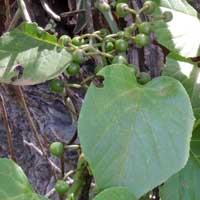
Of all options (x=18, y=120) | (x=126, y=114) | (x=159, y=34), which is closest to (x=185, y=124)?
(x=126, y=114)

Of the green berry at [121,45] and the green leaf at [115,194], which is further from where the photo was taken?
the green berry at [121,45]

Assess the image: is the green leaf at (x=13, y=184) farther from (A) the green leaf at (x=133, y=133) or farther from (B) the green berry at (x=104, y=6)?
(B) the green berry at (x=104, y=6)

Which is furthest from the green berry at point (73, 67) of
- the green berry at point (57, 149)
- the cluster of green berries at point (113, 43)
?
the green berry at point (57, 149)

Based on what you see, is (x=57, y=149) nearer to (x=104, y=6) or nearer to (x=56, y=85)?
(x=56, y=85)

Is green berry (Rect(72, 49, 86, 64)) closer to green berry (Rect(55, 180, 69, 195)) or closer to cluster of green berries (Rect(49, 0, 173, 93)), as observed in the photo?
cluster of green berries (Rect(49, 0, 173, 93))

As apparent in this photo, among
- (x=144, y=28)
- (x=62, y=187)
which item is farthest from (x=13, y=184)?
(x=144, y=28)

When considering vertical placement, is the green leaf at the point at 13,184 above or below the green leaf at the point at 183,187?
above

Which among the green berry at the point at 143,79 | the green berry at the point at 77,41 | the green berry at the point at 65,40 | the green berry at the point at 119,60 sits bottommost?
the green berry at the point at 143,79
